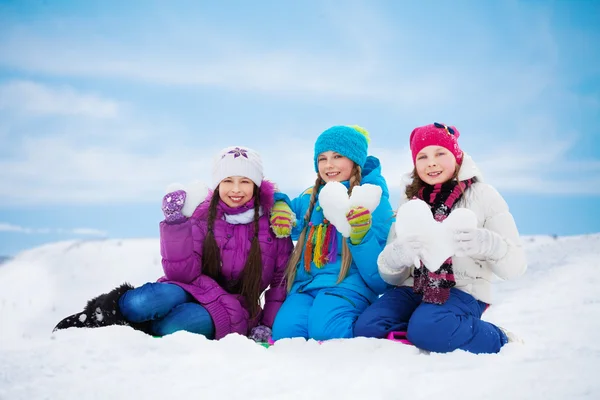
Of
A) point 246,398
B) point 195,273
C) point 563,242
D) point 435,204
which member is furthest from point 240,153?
point 563,242

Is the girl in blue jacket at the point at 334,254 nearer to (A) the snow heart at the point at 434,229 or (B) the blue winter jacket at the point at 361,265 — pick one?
(B) the blue winter jacket at the point at 361,265

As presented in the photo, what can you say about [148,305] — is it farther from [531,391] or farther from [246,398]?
[531,391]

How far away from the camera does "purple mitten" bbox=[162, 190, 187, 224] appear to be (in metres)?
3.56

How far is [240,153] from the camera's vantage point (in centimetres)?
392

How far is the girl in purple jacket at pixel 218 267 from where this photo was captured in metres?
3.43

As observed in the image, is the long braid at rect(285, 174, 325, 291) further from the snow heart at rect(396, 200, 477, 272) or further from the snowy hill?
the snow heart at rect(396, 200, 477, 272)

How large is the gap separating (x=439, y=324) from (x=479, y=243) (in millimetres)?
519

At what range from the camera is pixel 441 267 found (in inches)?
121

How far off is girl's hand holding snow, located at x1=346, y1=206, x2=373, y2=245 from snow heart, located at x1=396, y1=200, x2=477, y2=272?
0.42 metres

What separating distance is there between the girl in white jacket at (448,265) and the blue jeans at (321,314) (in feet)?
0.40

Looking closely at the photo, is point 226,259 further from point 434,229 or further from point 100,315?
point 434,229

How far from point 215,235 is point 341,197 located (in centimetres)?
105

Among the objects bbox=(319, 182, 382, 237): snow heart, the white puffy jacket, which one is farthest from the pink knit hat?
bbox=(319, 182, 382, 237): snow heart

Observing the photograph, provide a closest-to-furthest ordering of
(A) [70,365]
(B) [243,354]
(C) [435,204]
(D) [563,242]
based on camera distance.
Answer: (A) [70,365]
(B) [243,354]
(C) [435,204]
(D) [563,242]
